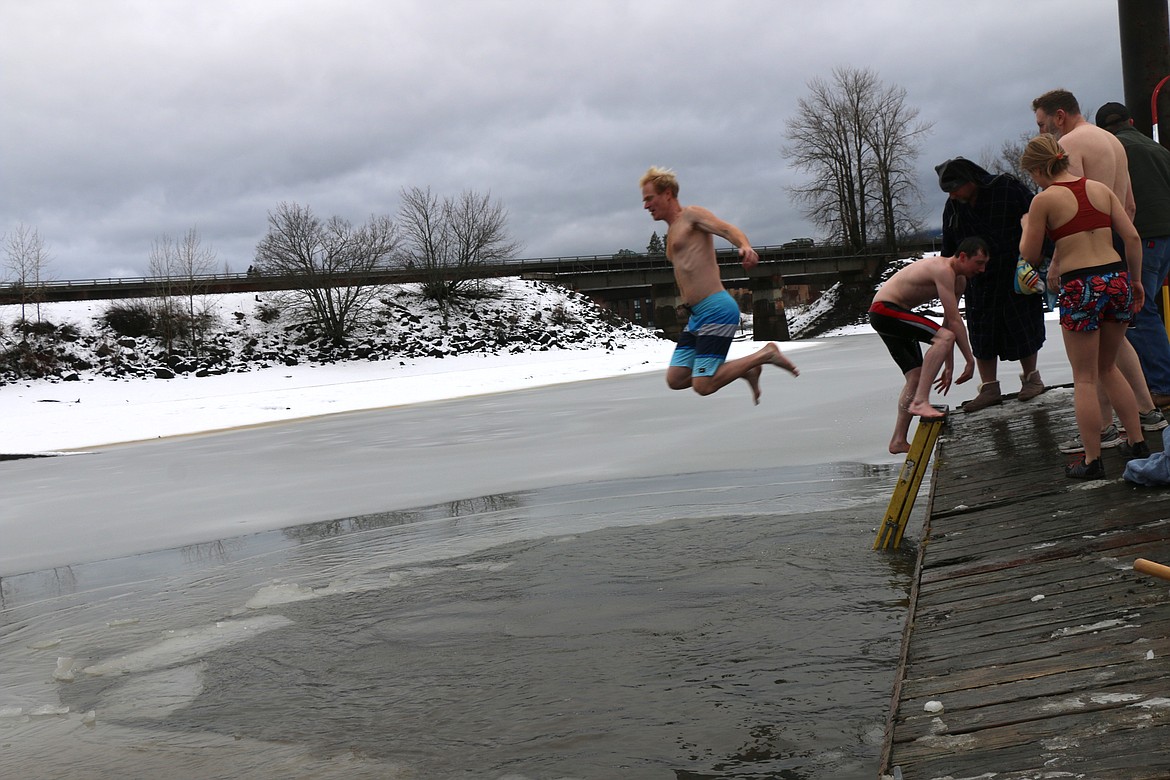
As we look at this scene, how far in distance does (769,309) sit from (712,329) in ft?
171

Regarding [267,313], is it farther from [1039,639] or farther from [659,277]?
[1039,639]

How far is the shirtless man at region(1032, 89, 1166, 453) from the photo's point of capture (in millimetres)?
5492

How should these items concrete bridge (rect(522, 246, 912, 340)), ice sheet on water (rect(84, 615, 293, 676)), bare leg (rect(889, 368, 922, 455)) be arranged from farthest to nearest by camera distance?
1. concrete bridge (rect(522, 246, 912, 340))
2. bare leg (rect(889, 368, 922, 455))
3. ice sheet on water (rect(84, 615, 293, 676))

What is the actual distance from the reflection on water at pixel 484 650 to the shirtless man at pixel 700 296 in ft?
3.80

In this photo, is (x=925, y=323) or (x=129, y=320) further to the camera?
(x=129, y=320)

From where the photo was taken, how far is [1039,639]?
3.21m

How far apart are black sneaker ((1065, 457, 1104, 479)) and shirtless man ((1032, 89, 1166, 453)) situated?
0.47m

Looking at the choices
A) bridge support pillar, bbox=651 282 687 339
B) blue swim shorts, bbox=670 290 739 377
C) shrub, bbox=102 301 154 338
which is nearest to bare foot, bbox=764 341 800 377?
blue swim shorts, bbox=670 290 739 377

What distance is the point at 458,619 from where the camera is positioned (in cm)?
573

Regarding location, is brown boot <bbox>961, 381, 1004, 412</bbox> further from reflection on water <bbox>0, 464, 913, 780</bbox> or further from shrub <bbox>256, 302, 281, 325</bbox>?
Answer: shrub <bbox>256, 302, 281, 325</bbox>

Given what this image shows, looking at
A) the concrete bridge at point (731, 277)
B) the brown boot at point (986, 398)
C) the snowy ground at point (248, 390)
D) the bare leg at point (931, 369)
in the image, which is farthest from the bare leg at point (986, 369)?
the concrete bridge at point (731, 277)

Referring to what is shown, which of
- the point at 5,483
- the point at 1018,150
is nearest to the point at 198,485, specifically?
the point at 5,483

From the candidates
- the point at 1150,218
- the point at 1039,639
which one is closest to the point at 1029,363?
the point at 1150,218

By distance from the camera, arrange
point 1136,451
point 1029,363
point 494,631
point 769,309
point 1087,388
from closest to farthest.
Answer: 1. point 1087,388
2. point 1136,451
3. point 494,631
4. point 1029,363
5. point 769,309
